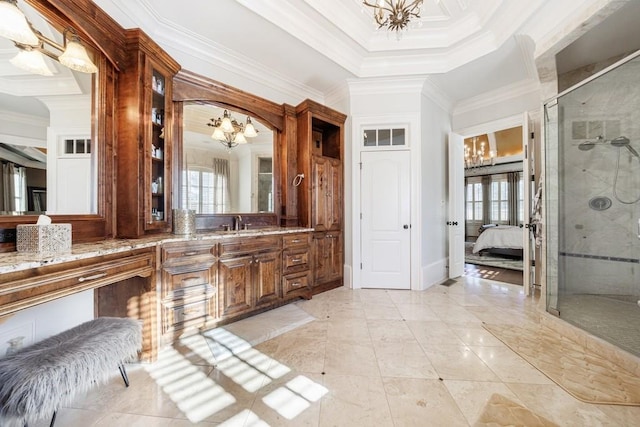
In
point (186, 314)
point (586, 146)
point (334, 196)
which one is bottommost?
point (186, 314)

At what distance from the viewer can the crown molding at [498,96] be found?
350 cm

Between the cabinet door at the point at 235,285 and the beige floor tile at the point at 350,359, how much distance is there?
3.12 feet

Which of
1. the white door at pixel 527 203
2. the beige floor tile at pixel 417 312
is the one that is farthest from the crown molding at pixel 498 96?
the beige floor tile at pixel 417 312

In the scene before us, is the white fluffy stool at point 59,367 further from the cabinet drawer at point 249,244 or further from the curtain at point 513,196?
the curtain at point 513,196

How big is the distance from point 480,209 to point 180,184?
32.8 feet

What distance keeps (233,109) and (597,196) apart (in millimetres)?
4175

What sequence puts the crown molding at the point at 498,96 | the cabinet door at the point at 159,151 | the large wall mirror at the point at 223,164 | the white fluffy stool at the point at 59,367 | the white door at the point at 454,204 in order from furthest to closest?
the white door at the point at 454,204, the crown molding at the point at 498,96, the large wall mirror at the point at 223,164, the cabinet door at the point at 159,151, the white fluffy stool at the point at 59,367

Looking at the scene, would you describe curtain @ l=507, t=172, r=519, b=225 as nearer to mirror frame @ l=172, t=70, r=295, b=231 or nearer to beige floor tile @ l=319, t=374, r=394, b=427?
mirror frame @ l=172, t=70, r=295, b=231

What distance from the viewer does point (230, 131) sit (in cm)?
299

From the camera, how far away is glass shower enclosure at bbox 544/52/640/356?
7.83ft

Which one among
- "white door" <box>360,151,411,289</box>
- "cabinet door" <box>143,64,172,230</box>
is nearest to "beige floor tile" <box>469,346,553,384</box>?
"white door" <box>360,151,411,289</box>

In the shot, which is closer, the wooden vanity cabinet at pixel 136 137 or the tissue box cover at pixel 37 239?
the tissue box cover at pixel 37 239

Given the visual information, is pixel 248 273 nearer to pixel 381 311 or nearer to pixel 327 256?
pixel 327 256

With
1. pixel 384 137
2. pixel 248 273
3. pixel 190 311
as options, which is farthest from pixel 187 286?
pixel 384 137
